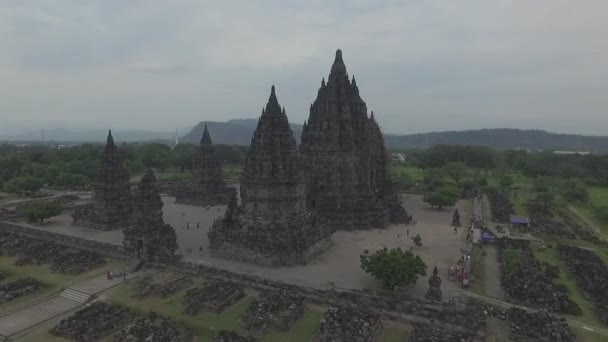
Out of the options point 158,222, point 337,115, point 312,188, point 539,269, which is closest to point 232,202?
point 158,222

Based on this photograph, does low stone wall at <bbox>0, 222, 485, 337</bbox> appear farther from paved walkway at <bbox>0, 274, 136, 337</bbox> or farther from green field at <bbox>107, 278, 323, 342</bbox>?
paved walkway at <bbox>0, 274, 136, 337</bbox>

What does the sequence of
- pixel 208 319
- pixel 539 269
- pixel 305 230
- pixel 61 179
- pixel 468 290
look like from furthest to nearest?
1. pixel 61 179
2. pixel 305 230
3. pixel 539 269
4. pixel 468 290
5. pixel 208 319

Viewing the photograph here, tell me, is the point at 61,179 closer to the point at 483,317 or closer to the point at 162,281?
the point at 162,281

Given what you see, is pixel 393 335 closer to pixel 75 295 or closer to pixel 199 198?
pixel 75 295

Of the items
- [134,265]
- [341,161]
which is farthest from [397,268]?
[341,161]

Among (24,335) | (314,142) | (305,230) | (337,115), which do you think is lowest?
(24,335)

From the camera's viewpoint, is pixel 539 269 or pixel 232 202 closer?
pixel 539 269

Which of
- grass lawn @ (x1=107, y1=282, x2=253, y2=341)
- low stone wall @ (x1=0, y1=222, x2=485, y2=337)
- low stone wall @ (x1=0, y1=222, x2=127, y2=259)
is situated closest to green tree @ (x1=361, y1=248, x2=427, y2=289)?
low stone wall @ (x1=0, y1=222, x2=485, y2=337)

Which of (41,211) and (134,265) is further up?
(41,211)
